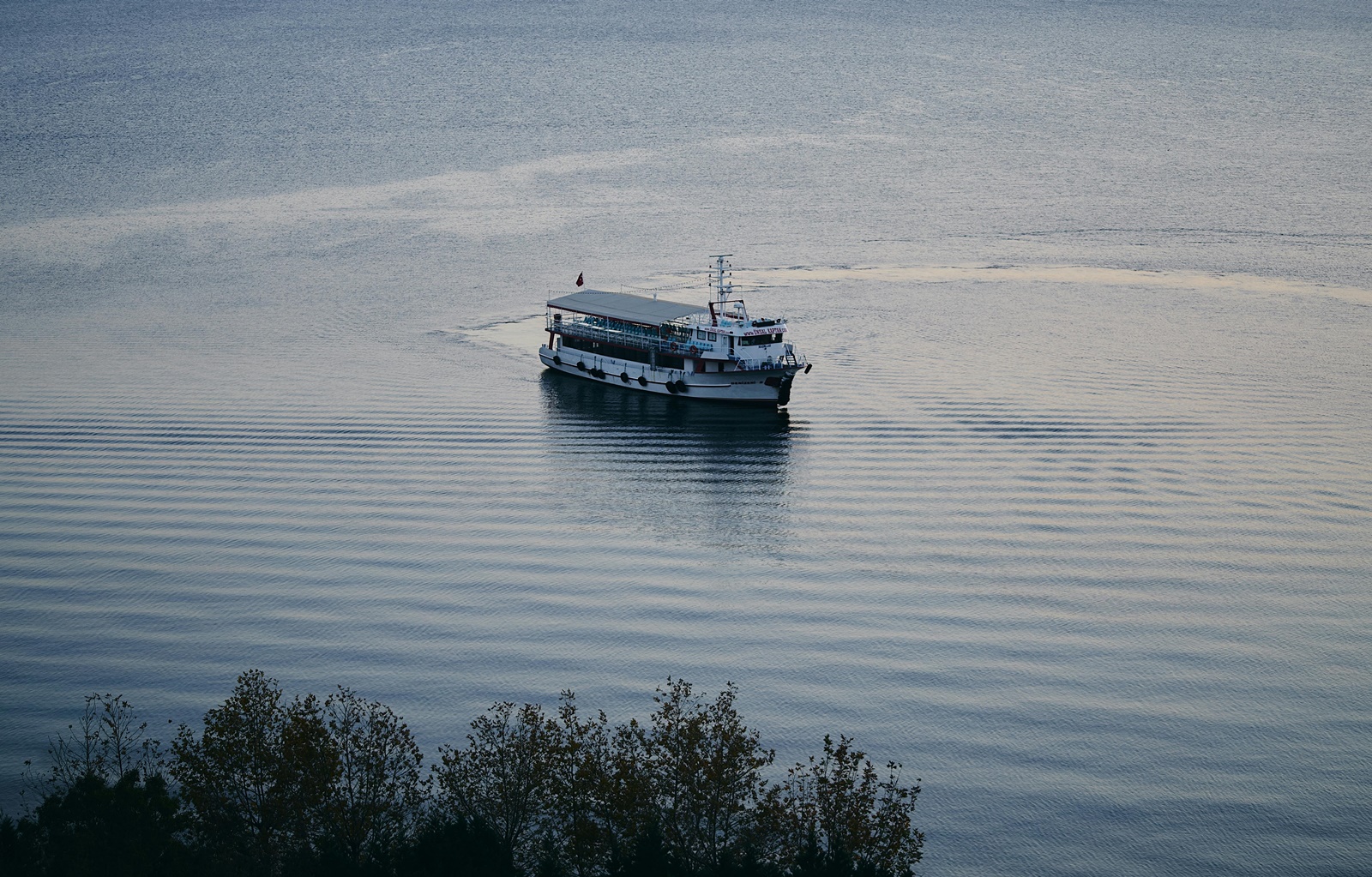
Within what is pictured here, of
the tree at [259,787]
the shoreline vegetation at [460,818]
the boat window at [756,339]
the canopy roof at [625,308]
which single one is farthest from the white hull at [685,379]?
the tree at [259,787]

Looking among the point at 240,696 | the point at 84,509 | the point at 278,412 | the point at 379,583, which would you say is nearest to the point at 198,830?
the point at 240,696

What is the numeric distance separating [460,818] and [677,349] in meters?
47.8

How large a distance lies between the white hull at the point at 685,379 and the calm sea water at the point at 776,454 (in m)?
1.25

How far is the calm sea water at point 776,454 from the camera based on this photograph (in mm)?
42906

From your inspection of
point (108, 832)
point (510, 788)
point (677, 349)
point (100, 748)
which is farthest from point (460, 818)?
point (677, 349)

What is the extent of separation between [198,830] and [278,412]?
43.9 m

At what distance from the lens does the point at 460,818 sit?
1201 inches

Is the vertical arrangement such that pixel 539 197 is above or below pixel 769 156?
below

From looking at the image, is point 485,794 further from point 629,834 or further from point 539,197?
point 539,197

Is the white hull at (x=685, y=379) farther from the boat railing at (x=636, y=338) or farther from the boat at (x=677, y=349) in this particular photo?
the boat railing at (x=636, y=338)

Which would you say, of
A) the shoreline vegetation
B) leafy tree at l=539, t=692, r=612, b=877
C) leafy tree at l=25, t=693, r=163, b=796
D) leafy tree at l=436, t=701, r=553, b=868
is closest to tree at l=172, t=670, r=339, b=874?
the shoreline vegetation

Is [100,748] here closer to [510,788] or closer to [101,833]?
[101,833]

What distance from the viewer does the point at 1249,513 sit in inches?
2274

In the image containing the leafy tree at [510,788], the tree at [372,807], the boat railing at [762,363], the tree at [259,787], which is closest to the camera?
the tree at [372,807]
